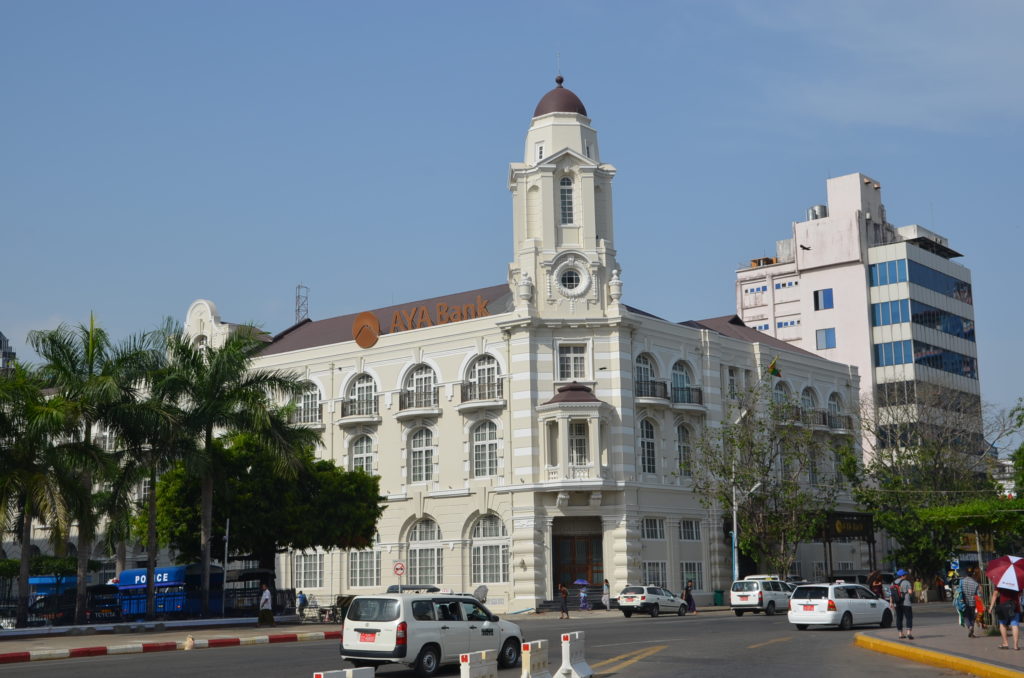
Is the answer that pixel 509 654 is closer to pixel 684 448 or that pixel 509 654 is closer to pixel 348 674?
pixel 348 674

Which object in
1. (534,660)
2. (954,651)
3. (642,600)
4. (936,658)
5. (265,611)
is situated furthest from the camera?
(642,600)

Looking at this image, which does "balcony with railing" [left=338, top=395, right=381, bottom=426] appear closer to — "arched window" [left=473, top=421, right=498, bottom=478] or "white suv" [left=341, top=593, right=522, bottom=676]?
"arched window" [left=473, top=421, right=498, bottom=478]

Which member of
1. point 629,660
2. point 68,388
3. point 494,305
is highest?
point 494,305

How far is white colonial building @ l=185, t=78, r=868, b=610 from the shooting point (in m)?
55.2

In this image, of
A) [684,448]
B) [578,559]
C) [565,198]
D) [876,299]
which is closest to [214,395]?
[578,559]

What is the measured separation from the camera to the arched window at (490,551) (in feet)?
186

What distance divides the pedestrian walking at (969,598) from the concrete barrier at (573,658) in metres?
11.4

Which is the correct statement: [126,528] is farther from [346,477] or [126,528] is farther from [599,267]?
[599,267]

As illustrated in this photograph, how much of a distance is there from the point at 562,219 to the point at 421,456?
551 inches

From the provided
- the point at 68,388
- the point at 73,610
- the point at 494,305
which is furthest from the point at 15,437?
the point at 494,305

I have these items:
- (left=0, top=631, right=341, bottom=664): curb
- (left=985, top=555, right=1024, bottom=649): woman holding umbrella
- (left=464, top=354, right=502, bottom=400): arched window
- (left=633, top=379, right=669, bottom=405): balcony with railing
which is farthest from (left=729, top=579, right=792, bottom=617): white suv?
(left=985, top=555, right=1024, bottom=649): woman holding umbrella

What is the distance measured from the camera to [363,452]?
62625 millimetres

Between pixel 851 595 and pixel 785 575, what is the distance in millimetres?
20169

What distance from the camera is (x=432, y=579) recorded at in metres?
58.9
